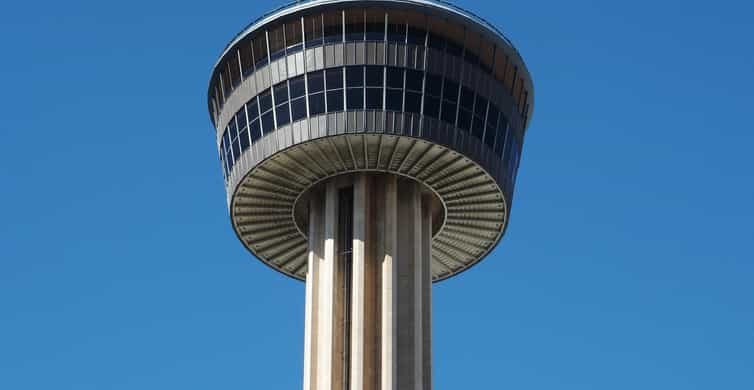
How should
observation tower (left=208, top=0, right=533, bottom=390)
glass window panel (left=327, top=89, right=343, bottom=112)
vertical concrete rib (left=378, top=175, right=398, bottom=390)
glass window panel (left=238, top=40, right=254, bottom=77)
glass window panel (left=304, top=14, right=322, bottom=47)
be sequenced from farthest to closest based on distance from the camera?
glass window panel (left=238, top=40, right=254, bottom=77)
glass window panel (left=304, top=14, right=322, bottom=47)
glass window panel (left=327, top=89, right=343, bottom=112)
observation tower (left=208, top=0, right=533, bottom=390)
vertical concrete rib (left=378, top=175, right=398, bottom=390)

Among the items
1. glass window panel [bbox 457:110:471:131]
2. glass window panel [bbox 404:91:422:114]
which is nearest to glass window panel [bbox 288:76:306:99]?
glass window panel [bbox 404:91:422:114]

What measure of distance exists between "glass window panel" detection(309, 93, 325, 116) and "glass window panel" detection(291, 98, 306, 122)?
426mm

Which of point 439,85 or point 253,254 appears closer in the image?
point 439,85

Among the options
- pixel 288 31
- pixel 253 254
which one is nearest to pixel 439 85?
pixel 288 31

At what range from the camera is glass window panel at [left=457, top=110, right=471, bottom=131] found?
3688 inches

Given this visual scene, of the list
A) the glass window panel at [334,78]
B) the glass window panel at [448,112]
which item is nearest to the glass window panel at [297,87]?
the glass window panel at [334,78]

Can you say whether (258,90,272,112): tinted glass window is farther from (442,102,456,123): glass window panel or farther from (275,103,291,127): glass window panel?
(442,102,456,123): glass window panel

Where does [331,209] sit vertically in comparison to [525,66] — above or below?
below

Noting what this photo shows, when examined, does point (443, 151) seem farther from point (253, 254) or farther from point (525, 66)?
point (253, 254)

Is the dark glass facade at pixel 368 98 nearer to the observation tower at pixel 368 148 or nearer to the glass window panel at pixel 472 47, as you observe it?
the observation tower at pixel 368 148

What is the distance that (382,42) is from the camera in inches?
3676

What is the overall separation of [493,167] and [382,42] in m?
9.90

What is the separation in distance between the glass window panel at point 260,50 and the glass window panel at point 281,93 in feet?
6.52

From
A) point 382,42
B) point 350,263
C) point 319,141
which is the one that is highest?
point 382,42
